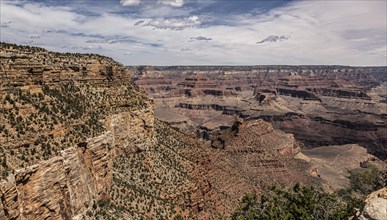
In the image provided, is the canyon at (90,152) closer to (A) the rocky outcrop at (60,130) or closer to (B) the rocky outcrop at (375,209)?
(A) the rocky outcrop at (60,130)

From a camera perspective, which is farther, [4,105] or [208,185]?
[208,185]

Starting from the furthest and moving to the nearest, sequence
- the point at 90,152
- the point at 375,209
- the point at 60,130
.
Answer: the point at 90,152 < the point at 60,130 < the point at 375,209

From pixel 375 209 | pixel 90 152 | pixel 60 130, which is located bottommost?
pixel 90 152

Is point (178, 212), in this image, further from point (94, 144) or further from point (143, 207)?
point (94, 144)

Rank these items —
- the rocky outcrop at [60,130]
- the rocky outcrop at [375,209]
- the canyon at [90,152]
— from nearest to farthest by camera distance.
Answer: the rocky outcrop at [375,209] → the rocky outcrop at [60,130] → the canyon at [90,152]

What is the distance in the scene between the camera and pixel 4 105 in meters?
32.8

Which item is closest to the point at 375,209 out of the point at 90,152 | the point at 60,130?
the point at 60,130

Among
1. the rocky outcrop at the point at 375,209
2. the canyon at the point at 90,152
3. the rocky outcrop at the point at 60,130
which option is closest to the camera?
the rocky outcrop at the point at 375,209

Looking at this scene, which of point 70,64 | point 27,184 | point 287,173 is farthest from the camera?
point 287,173

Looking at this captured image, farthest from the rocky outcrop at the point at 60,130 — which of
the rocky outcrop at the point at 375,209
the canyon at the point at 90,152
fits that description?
the rocky outcrop at the point at 375,209

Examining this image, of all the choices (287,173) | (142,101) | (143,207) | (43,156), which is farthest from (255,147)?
(43,156)

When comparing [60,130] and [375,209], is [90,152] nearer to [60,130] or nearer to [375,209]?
[60,130]

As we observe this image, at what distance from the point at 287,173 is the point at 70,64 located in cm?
6349

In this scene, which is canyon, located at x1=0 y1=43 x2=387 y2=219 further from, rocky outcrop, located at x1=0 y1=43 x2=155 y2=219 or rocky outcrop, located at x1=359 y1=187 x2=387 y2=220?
rocky outcrop, located at x1=359 y1=187 x2=387 y2=220
